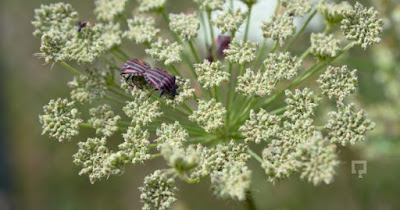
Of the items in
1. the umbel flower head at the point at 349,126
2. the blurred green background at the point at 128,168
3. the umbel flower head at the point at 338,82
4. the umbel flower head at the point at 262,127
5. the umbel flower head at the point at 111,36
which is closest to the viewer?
the umbel flower head at the point at 349,126

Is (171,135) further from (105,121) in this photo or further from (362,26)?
(362,26)

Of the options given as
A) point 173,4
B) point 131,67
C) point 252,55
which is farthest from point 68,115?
point 173,4

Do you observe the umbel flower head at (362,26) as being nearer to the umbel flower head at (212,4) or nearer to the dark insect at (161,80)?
the umbel flower head at (212,4)

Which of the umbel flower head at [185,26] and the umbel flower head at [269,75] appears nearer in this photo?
the umbel flower head at [269,75]

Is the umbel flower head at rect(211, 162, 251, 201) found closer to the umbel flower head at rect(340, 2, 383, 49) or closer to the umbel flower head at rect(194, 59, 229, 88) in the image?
the umbel flower head at rect(194, 59, 229, 88)

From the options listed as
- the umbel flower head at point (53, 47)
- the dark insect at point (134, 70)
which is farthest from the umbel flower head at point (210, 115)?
the umbel flower head at point (53, 47)

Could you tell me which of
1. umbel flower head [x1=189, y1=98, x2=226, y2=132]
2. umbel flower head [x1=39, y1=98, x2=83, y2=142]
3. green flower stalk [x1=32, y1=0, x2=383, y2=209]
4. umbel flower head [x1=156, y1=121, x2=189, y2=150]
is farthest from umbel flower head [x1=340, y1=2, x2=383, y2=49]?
umbel flower head [x1=39, y1=98, x2=83, y2=142]
